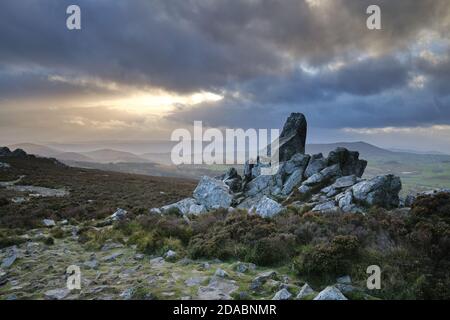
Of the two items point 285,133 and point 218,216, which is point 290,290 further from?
point 285,133

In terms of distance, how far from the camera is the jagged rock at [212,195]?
28.4 m

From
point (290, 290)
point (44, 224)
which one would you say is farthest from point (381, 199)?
point (44, 224)

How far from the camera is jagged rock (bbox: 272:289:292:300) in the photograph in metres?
7.91

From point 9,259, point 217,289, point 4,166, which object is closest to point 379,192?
point 217,289

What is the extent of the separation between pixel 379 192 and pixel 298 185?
908 cm

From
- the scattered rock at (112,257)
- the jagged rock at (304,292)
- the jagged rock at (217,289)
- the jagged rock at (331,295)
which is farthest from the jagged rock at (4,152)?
the jagged rock at (331,295)

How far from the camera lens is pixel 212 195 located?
96.4ft

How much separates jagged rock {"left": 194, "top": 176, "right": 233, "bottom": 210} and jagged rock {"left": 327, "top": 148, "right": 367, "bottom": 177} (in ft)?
35.3

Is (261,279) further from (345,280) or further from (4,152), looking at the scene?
(4,152)

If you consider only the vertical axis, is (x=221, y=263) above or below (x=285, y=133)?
below

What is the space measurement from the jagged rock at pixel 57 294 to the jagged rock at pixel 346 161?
83.5ft

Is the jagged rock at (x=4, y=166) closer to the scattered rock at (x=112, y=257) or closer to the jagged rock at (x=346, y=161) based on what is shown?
the scattered rock at (x=112, y=257)

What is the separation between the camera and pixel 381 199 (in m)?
19.5
